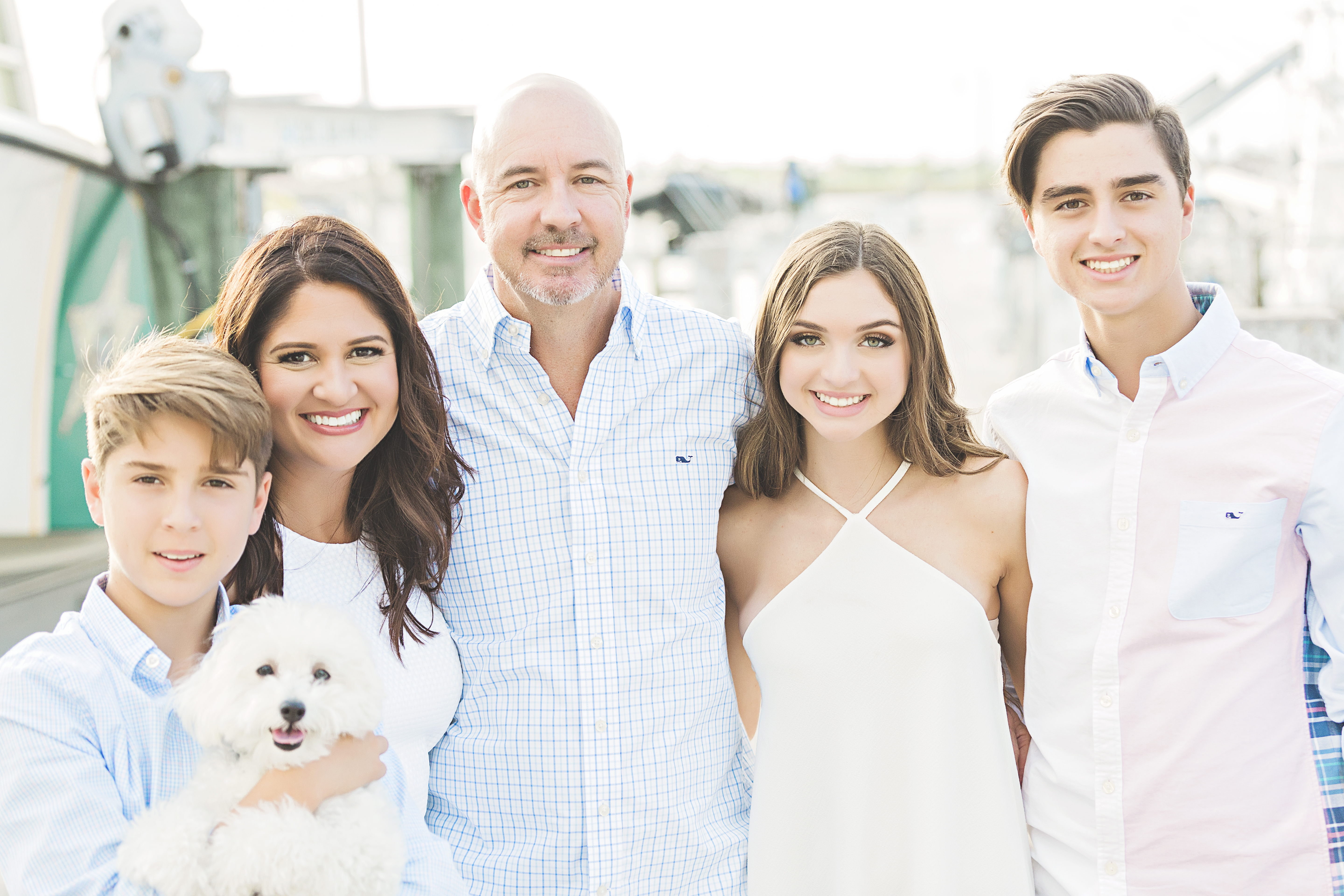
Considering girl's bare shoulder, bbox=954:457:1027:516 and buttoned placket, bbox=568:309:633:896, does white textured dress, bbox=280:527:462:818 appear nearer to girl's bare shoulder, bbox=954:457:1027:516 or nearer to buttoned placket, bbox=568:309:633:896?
buttoned placket, bbox=568:309:633:896

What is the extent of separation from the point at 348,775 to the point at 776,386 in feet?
5.48

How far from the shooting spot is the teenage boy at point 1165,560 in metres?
2.34

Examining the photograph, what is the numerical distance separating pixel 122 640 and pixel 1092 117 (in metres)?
2.59

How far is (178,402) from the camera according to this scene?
1920 mm

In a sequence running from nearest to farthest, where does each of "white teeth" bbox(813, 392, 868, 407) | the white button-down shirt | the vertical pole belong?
the white button-down shirt
"white teeth" bbox(813, 392, 868, 407)
the vertical pole

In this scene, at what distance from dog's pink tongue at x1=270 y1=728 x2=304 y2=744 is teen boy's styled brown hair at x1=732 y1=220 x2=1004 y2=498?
5.10 feet

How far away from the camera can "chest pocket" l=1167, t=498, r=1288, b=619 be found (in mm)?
2361

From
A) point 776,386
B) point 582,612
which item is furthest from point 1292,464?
point 582,612

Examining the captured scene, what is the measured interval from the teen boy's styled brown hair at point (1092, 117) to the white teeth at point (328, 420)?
1.93 metres

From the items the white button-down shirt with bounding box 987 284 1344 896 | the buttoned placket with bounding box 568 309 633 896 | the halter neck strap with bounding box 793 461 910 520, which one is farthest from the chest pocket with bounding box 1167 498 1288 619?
the buttoned placket with bounding box 568 309 633 896

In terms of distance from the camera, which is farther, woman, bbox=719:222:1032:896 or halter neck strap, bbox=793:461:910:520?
halter neck strap, bbox=793:461:910:520

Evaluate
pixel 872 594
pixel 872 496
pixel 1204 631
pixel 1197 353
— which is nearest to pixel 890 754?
pixel 872 594

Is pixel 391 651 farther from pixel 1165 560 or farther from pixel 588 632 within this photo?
pixel 1165 560

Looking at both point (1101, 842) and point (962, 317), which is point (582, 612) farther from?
point (962, 317)
